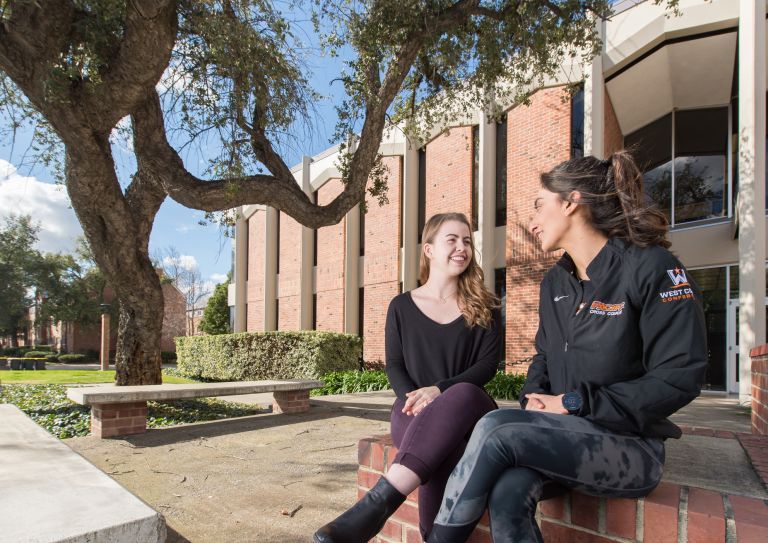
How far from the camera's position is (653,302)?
1618mm

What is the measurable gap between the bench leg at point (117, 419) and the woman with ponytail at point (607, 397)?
5293 mm

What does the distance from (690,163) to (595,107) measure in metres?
3.88

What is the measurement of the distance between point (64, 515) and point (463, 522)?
1.37 meters

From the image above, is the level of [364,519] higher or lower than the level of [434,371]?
lower

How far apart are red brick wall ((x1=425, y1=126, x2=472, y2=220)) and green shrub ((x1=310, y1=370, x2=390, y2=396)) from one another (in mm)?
4703

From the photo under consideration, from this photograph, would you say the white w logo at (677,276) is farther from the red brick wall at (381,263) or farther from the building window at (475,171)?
the red brick wall at (381,263)

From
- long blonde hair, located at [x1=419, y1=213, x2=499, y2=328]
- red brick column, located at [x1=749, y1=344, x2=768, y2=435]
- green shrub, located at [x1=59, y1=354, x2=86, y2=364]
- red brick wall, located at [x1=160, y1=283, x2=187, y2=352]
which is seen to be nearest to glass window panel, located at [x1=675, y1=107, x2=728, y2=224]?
red brick column, located at [x1=749, y1=344, x2=768, y2=435]

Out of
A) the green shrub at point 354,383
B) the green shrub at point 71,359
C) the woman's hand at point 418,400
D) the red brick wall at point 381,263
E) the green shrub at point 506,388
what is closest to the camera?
the woman's hand at point 418,400

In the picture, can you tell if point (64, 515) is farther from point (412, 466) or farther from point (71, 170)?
point (71, 170)

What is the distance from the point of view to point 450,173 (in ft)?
46.6

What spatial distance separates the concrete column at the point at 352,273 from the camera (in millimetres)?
17375

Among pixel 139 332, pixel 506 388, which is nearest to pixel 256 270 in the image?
pixel 139 332

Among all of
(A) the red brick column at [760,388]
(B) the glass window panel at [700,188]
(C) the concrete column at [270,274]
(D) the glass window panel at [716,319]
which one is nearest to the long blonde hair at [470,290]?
(A) the red brick column at [760,388]

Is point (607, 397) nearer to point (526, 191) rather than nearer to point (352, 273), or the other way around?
point (526, 191)
